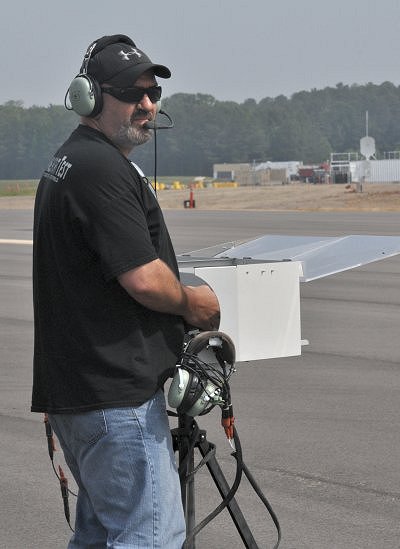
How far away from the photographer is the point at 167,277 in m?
3.48

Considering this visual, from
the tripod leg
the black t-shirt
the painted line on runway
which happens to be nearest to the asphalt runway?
the tripod leg

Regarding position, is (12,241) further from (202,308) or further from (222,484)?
(202,308)

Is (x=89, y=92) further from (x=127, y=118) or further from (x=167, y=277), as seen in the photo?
(x=167, y=277)

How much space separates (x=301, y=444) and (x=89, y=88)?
450 cm

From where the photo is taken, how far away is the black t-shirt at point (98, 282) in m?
3.40

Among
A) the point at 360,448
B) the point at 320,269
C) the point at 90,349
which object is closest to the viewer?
the point at 90,349

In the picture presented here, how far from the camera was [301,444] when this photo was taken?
7.64 meters

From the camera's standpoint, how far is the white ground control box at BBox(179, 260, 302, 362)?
4445 millimetres

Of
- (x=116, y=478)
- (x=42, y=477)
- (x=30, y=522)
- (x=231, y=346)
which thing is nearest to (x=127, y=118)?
(x=231, y=346)

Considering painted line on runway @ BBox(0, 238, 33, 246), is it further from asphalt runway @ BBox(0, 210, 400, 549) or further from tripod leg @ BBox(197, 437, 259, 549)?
tripod leg @ BBox(197, 437, 259, 549)

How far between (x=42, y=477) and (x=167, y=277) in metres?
3.73

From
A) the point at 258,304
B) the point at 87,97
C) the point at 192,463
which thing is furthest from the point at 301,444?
the point at 87,97

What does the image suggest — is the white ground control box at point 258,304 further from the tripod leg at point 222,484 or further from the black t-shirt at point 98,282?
the black t-shirt at point 98,282

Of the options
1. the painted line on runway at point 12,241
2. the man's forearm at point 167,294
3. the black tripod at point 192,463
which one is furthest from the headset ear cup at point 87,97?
the painted line on runway at point 12,241
